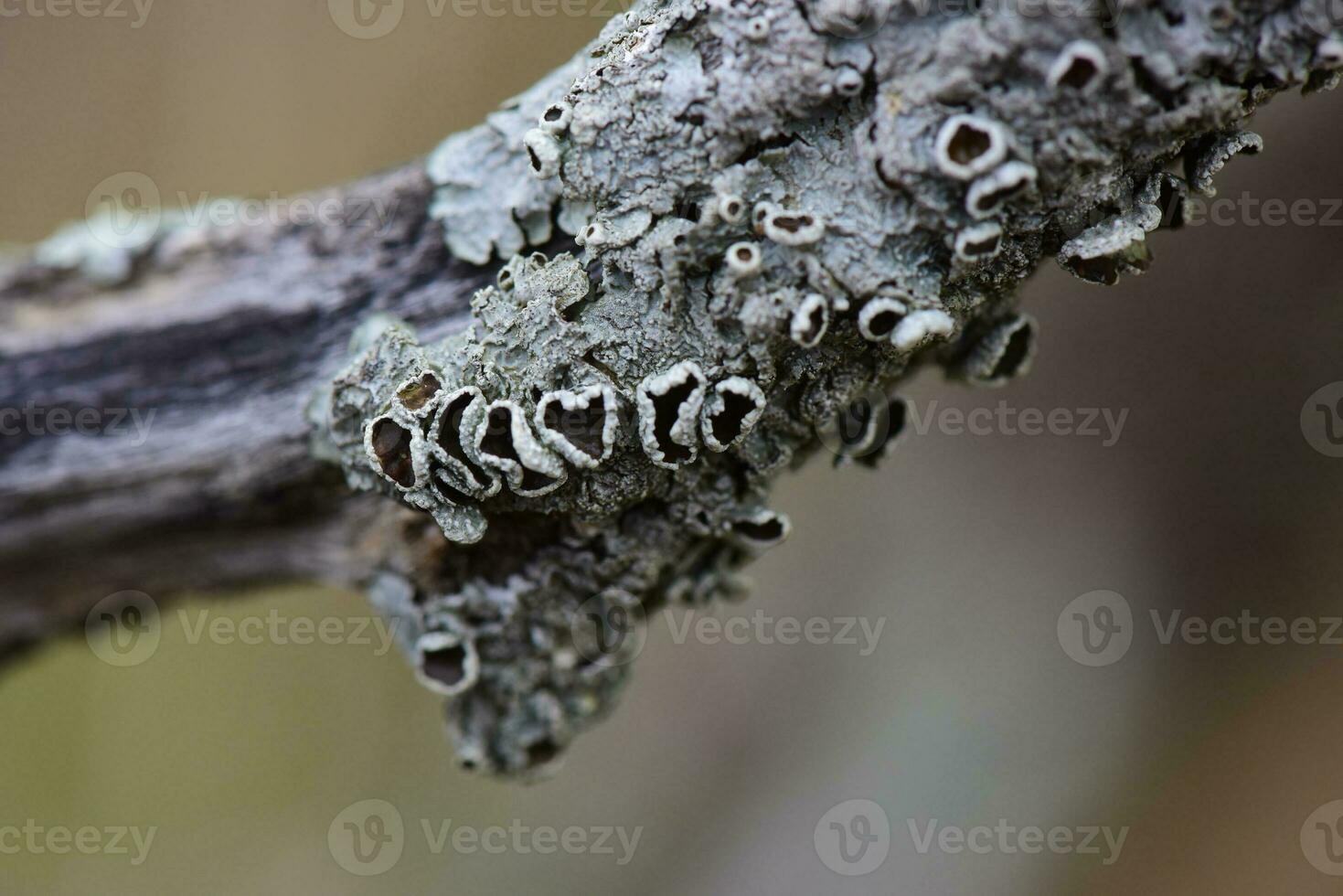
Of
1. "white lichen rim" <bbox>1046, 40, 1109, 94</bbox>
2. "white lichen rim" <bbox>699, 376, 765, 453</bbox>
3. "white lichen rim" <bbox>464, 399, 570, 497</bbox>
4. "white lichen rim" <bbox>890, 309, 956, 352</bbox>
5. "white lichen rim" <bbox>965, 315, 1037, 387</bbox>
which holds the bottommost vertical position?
"white lichen rim" <bbox>464, 399, 570, 497</bbox>

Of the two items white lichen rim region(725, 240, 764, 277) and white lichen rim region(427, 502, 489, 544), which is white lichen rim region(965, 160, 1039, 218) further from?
white lichen rim region(427, 502, 489, 544)

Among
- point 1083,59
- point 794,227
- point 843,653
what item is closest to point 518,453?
point 794,227

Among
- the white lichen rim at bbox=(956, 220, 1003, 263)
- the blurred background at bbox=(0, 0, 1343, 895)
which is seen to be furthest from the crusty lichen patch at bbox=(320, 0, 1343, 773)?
the blurred background at bbox=(0, 0, 1343, 895)

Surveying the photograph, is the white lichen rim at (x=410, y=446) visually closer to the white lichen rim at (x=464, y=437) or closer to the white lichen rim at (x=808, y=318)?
the white lichen rim at (x=464, y=437)

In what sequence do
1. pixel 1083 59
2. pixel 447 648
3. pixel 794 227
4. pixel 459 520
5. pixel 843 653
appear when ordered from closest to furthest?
pixel 1083 59 < pixel 794 227 < pixel 459 520 < pixel 447 648 < pixel 843 653

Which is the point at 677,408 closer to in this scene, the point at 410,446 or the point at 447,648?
the point at 410,446

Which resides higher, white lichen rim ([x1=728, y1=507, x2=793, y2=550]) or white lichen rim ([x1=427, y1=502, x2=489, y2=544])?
white lichen rim ([x1=728, y1=507, x2=793, y2=550])

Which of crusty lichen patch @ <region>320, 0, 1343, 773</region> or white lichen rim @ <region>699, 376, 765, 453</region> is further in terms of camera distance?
white lichen rim @ <region>699, 376, 765, 453</region>
